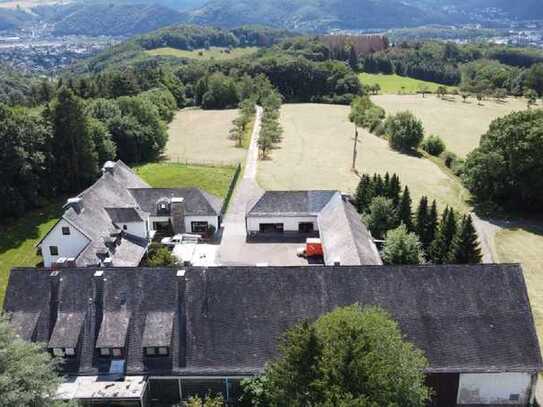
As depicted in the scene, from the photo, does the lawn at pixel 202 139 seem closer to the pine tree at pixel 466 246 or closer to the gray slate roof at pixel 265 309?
the pine tree at pixel 466 246

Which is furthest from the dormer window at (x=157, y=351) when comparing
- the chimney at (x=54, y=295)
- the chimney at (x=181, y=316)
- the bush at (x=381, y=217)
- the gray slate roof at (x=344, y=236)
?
the bush at (x=381, y=217)

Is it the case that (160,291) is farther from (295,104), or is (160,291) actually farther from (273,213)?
(295,104)

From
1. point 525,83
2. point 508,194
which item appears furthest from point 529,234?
point 525,83

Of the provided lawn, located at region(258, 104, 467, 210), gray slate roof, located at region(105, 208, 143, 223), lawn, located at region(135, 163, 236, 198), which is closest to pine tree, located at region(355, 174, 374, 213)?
lawn, located at region(258, 104, 467, 210)

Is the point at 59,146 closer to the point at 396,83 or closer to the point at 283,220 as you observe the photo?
the point at 283,220

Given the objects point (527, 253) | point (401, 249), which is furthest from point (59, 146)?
point (527, 253)

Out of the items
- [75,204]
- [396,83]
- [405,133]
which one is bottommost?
Answer: [396,83]

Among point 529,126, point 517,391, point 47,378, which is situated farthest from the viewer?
point 529,126
